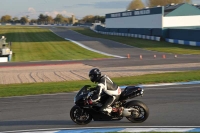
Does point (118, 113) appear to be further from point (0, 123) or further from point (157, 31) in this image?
point (157, 31)

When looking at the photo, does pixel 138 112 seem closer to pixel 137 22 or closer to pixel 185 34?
pixel 185 34

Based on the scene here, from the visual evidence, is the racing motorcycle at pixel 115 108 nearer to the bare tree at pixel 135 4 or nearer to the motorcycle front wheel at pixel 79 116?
the motorcycle front wheel at pixel 79 116

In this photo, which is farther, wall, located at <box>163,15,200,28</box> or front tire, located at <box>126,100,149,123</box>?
wall, located at <box>163,15,200,28</box>

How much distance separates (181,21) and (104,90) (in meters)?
57.9

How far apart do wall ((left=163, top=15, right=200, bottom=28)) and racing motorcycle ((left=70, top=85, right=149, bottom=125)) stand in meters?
54.7

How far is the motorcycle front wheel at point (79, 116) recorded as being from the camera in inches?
404

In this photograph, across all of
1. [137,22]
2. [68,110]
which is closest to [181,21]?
Answer: [137,22]

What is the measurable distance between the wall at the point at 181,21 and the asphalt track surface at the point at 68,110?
48.2 m

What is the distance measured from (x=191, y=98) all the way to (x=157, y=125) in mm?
4652

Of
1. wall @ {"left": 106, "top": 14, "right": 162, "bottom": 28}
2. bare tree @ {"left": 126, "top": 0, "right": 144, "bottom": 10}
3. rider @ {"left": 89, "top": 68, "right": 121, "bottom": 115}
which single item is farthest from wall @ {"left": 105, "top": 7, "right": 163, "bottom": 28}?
bare tree @ {"left": 126, "top": 0, "right": 144, "bottom": 10}

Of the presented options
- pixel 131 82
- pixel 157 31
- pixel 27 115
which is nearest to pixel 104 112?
pixel 27 115

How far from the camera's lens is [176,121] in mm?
10234

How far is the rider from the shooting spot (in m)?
9.87

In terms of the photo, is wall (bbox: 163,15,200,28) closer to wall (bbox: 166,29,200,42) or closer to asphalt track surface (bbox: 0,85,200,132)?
wall (bbox: 166,29,200,42)
